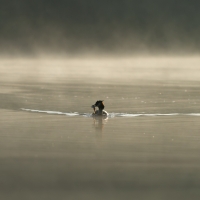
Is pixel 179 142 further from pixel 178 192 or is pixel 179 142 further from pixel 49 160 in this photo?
pixel 178 192

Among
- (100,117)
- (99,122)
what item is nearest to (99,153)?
(99,122)

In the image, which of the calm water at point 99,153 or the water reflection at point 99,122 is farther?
the water reflection at point 99,122

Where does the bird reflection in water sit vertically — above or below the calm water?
above

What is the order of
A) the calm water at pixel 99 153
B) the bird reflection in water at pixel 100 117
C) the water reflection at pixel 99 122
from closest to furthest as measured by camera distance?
1. the calm water at pixel 99 153
2. the water reflection at pixel 99 122
3. the bird reflection in water at pixel 100 117

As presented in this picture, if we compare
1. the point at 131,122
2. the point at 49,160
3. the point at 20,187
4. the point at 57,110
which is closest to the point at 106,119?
the point at 131,122

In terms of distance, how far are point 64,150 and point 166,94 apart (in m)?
17.2

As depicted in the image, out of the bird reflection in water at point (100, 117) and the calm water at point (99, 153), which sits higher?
the bird reflection in water at point (100, 117)

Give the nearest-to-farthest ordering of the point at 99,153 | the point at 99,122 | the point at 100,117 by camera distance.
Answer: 1. the point at 99,153
2. the point at 99,122
3. the point at 100,117

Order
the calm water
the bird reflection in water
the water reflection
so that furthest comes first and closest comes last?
1. the bird reflection in water
2. the water reflection
3. the calm water

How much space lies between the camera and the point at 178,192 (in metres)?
12.3

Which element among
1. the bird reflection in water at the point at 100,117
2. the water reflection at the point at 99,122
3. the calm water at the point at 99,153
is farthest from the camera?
the bird reflection in water at the point at 100,117

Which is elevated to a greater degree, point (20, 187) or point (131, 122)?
point (131, 122)

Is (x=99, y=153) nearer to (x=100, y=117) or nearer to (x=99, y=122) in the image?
(x=99, y=122)

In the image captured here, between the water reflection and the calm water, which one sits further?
the water reflection
